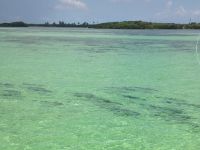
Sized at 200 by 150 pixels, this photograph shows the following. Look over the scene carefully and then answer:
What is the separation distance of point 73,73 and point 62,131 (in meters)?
8.09

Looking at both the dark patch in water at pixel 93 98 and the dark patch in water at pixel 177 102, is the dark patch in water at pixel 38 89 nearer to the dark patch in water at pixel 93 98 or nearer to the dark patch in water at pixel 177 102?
the dark patch in water at pixel 93 98

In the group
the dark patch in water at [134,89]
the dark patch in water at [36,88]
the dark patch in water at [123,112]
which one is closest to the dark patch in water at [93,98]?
the dark patch in water at [123,112]

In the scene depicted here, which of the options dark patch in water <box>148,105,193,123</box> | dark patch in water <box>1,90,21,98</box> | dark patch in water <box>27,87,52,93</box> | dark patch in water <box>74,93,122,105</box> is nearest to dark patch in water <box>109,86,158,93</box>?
dark patch in water <box>74,93,122,105</box>

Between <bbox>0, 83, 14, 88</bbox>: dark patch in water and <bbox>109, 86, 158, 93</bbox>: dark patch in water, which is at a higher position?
<bbox>0, 83, 14, 88</bbox>: dark patch in water

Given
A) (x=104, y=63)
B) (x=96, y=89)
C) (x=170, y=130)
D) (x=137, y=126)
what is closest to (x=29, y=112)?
(x=137, y=126)

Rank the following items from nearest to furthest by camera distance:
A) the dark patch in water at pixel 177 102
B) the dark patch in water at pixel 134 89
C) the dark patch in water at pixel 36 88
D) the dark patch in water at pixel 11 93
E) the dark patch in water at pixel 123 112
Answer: the dark patch in water at pixel 123 112, the dark patch in water at pixel 177 102, the dark patch in water at pixel 11 93, the dark patch in water at pixel 36 88, the dark patch in water at pixel 134 89

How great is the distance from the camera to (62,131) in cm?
685

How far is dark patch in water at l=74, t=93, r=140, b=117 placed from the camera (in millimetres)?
8281

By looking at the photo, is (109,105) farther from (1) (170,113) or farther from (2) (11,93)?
(2) (11,93)

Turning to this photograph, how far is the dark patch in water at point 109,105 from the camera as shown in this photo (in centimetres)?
828

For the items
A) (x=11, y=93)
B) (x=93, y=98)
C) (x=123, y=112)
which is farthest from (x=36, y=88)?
(x=123, y=112)

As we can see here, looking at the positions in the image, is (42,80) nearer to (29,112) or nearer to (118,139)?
(29,112)

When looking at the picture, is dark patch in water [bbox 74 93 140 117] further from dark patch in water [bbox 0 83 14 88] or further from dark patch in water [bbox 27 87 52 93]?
dark patch in water [bbox 0 83 14 88]

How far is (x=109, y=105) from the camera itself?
904 centimetres
